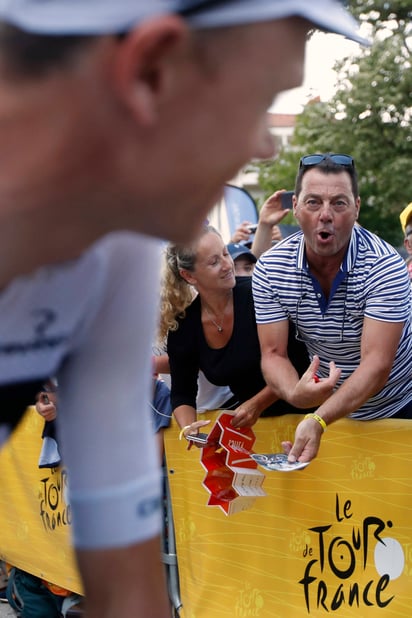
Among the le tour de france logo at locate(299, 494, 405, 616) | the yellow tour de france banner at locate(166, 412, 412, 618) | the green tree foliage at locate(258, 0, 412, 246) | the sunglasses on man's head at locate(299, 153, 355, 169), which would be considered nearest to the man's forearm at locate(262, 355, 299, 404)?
the yellow tour de france banner at locate(166, 412, 412, 618)

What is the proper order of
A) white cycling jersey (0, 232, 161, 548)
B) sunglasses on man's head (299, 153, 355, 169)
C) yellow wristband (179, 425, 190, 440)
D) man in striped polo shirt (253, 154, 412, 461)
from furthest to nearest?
yellow wristband (179, 425, 190, 440) < sunglasses on man's head (299, 153, 355, 169) < man in striped polo shirt (253, 154, 412, 461) < white cycling jersey (0, 232, 161, 548)

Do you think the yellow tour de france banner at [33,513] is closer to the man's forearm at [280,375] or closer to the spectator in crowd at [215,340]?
the spectator in crowd at [215,340]

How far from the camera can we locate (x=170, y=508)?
5234mm

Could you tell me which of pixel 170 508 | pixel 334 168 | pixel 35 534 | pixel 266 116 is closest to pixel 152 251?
pixel 266 116

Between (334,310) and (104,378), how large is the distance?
3.08m

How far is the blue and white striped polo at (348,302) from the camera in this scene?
414 cm

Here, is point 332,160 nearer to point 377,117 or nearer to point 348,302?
point 348,302

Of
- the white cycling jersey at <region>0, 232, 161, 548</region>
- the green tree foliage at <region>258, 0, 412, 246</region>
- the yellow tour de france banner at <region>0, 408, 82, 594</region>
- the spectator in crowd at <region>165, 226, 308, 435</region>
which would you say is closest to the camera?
the white cycling jersey at <region>0, 232, 161, 548</region>

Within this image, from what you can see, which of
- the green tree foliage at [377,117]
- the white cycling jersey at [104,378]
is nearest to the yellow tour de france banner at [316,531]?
the white cycling jersey at [104,378]

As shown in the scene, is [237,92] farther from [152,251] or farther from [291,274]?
[291,274]

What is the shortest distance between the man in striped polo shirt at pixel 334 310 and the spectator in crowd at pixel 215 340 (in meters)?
0.20

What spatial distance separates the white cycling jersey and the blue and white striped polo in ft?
9.62

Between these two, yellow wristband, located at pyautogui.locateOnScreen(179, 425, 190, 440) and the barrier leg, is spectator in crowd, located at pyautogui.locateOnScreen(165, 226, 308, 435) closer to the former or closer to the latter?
yellow wristband, located at pyautogui.locateOnScreen(179, 425, 190, 440)

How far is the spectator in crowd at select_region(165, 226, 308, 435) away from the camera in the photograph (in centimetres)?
466
